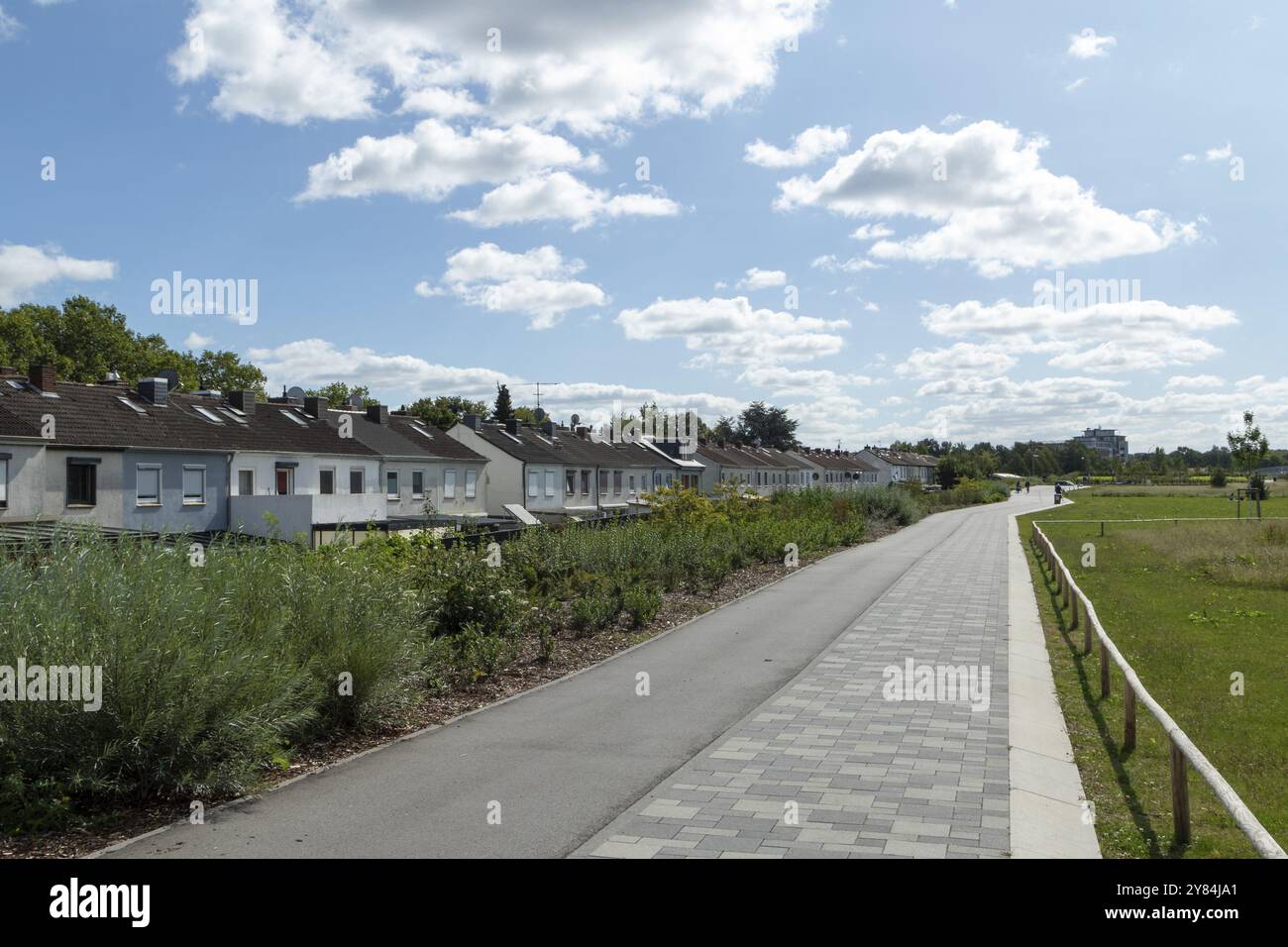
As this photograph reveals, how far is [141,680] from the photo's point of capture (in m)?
6.13

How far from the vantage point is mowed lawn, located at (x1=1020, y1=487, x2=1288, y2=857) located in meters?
6.56

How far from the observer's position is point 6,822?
5797mm

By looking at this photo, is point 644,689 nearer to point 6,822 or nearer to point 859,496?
point 6,822

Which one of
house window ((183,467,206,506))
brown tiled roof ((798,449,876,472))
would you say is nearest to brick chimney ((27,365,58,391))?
house window ((183,467,206,506))

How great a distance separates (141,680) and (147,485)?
32326 mm

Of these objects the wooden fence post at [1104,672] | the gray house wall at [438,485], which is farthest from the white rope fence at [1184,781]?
the gray house wall at [438,485]

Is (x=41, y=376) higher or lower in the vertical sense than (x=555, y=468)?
higher

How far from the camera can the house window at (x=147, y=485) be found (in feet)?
114

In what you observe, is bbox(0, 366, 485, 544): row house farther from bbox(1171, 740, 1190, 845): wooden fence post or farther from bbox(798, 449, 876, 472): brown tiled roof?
bbox(798, 449, 876, 472): brown tiled roof

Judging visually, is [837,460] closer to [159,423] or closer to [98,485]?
[159,423]

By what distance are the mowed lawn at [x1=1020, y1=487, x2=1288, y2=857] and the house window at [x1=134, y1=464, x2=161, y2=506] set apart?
29164 millimetres

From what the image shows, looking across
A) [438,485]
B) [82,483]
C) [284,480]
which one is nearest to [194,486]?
[82,483]
